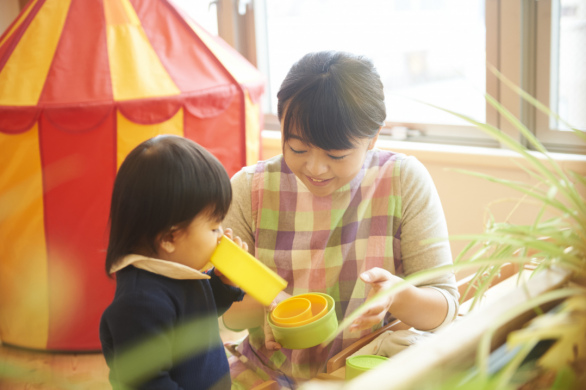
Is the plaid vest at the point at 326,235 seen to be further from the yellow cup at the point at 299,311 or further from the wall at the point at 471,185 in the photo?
the wall at the point at 471,185

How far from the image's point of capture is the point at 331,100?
3.41 ft

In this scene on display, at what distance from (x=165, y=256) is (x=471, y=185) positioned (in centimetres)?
133

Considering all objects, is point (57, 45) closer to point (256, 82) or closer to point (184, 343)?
point (256, 82)

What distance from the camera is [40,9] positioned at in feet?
6.82

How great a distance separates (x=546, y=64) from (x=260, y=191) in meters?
1.19

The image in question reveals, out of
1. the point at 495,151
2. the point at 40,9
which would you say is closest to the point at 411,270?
the point at 495,151

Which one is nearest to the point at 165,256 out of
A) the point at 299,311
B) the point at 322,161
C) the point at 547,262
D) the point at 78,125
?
the point at 299,311

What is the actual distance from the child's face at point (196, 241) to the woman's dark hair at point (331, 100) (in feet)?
0.86

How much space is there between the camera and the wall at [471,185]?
188cm

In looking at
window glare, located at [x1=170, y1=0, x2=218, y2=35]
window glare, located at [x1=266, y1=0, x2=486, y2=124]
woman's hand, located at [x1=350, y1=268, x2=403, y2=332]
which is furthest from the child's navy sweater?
window glare, located at [x1=170, y1=0, x2=218, y2=35]

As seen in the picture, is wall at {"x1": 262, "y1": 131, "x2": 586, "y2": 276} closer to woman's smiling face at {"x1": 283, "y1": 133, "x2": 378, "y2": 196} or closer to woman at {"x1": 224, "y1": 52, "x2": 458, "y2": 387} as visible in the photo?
woman at {"x1": 224, "y1": 52, "x2": 458, "y2": 387}

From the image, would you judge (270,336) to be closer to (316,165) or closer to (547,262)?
(316,165)

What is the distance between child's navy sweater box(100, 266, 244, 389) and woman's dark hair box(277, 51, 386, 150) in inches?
13.5

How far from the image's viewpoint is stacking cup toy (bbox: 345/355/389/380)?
804 mm
